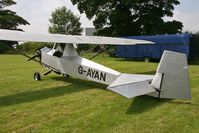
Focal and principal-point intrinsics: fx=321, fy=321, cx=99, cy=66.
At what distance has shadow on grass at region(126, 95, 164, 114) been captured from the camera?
26.2ft

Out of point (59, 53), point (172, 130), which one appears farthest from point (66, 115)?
point (59, 53)

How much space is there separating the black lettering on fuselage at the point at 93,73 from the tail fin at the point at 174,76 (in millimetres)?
2748

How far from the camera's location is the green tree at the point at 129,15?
35.5 meters

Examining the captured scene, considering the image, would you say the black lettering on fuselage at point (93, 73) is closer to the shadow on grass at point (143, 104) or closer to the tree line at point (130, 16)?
the shadow on grass at point (143, 104)

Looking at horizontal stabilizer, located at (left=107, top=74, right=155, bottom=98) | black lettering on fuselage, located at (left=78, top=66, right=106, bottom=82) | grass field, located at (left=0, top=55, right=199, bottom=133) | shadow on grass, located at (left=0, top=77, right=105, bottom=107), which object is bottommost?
shadow on grass, located at (left=0, top=77, right=105, bottom=107)

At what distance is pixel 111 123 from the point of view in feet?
23.1

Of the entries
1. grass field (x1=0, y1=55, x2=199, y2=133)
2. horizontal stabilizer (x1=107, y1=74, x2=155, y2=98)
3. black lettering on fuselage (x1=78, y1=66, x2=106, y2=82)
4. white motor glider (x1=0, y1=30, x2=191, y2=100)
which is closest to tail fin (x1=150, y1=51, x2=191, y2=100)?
white motor glider (x1=0, y1=30, x2=191, y2=100)

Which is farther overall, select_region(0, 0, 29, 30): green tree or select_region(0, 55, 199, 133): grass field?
select_region(0, 0, 29, 30): green tree

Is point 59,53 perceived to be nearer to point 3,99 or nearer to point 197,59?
point 3,99

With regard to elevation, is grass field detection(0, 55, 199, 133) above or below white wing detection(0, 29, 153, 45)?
below

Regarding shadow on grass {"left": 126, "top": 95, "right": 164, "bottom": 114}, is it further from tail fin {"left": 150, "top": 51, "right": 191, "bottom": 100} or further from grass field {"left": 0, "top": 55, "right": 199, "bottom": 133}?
tail fin {"left": 150, "top": 51, "right": 191, "bottom": 100}

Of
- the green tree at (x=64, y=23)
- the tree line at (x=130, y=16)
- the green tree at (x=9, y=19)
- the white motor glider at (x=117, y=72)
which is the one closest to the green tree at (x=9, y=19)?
the green tree at (x=9, y=19)

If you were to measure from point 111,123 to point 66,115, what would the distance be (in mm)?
1320

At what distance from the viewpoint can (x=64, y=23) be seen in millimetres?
73188
